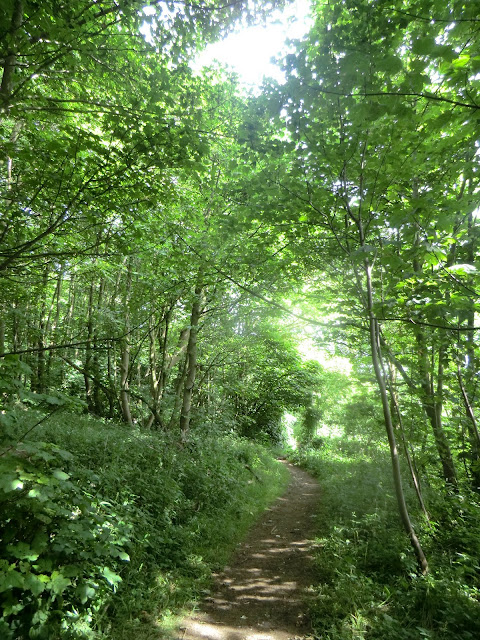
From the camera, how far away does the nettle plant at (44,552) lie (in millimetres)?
2650

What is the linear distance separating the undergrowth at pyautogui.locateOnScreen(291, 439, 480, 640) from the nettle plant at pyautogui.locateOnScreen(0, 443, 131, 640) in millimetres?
2655

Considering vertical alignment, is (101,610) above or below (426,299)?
below

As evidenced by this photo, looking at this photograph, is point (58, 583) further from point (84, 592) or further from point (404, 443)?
point (404, 443)

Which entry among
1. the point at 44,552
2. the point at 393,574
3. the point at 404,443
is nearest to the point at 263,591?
the point at 393,574

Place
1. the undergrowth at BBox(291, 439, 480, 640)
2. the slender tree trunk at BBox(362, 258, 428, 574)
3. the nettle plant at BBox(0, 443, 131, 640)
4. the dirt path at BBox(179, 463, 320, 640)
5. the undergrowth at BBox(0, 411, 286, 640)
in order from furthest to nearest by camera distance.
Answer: the slender tree trunk at BBox(362, 258, 428, 574), the dirt path at BBox(179, 463, 320, 640), the undergrowth at BBox(291, 439, 480, 640), the undergrowth at BBox(0, 411, 286, 640), the nettle plant at BBox(0, 443, 131, 640)

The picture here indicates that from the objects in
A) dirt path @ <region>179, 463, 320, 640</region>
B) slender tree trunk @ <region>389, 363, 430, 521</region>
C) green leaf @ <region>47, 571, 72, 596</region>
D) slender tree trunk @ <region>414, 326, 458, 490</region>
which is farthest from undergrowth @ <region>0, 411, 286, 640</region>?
slender tree trunk @ <region>414, 326, 458, 490</region>

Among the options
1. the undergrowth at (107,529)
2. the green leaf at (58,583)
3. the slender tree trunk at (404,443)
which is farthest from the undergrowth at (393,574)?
the green leaf at (58,583)

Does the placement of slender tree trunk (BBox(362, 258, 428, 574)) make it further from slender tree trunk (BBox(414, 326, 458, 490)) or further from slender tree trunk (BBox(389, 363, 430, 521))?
slender tree trunk (BBox(389, 363, 430, 521))

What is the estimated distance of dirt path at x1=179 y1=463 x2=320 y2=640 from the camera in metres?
3.86

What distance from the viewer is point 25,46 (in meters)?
2.98

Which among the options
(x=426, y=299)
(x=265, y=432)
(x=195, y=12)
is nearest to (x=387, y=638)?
(x=426, y=299)

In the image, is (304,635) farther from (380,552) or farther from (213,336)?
(213,336)

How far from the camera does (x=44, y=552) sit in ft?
10.3

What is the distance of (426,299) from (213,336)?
23.1 ft
